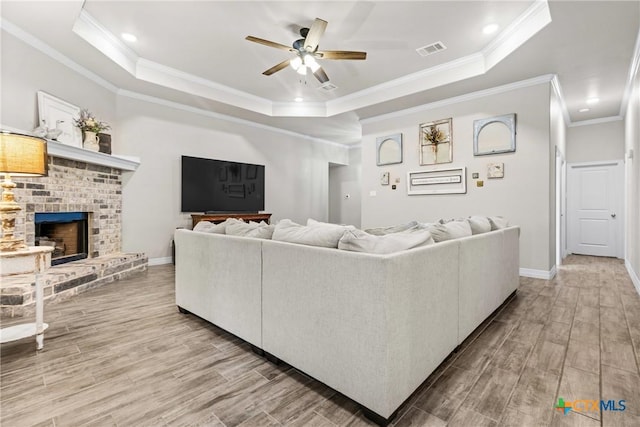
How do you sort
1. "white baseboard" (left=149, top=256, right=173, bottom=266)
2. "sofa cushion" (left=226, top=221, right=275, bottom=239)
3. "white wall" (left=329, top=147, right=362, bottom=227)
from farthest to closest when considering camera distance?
"white wall" (left=329, top=147, right=362, bottom=227), "white baseboard" (left=149, top=256, right=173, bottom=266), "sofa cushion" (left=226, top=221, right=275, bottom=239)

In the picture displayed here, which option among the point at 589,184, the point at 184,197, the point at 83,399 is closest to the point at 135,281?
the point at 184,197

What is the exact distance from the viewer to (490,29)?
343cm

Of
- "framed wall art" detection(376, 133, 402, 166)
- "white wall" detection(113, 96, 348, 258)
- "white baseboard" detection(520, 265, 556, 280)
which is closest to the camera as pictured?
"white baseboard" detection(520, 265, 556, 280)

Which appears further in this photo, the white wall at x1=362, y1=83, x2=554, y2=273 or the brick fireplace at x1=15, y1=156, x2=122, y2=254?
the white wall at x1=362, y1=83, x2=554, y2=273

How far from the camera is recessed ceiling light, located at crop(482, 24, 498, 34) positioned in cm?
337

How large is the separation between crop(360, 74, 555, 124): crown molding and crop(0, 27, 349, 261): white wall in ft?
7.27

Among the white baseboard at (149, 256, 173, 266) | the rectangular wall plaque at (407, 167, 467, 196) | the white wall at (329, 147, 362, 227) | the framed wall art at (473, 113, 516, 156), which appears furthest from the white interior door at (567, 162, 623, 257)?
the white baseboard at (149, 256, 173, 266)

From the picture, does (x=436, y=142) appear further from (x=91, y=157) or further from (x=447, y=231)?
(x=91, y=157)

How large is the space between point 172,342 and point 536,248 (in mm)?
4549

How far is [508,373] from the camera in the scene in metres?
1.75

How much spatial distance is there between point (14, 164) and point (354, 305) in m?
2.32

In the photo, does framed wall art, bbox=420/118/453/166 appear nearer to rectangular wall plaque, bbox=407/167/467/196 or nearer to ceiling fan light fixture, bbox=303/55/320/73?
rectangular wall plaque, bbox=407/167/467/196

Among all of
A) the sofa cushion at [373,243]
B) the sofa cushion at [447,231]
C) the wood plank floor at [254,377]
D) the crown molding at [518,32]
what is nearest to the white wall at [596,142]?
the crown molding at [518,32]

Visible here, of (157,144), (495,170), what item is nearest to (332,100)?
(495,170)
